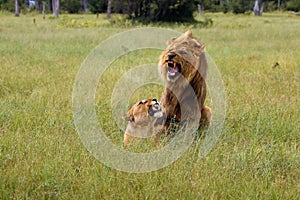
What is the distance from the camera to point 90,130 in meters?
4.53

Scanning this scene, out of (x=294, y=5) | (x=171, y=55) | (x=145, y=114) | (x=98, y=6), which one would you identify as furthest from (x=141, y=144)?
(x=294, y=5)

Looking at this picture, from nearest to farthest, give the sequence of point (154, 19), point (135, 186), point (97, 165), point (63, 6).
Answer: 1. point (135, 186)
2. point (97, 165)
3. point (154, 19)
4. point (63, 6)

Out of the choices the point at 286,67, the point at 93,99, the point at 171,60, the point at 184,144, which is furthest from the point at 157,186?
the point at 286,67

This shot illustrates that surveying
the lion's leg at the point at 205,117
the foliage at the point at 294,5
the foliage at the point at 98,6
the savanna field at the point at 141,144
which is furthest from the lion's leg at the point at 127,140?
the foliage at the point at 294,5

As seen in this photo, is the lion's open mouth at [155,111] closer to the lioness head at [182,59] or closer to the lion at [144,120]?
the lion at [144,120]

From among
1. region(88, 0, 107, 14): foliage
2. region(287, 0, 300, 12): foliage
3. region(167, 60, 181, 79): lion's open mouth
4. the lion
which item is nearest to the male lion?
region(167, 60, 181, 79): lion's open mouth

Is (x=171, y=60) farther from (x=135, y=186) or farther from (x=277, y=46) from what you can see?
(x=277, y=46)

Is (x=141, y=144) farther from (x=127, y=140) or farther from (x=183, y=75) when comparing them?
(x=183, y=75)

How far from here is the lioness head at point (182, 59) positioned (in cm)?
396

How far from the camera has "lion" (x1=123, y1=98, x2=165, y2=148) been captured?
4.18 metres

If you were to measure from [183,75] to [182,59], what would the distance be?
0.60 ft

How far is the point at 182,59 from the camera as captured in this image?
3.97 m

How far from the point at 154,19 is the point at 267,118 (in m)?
18.6

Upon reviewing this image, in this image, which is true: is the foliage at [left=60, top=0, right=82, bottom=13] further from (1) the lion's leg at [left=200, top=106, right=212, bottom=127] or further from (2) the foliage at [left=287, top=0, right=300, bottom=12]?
(1) the lion's leg at [left=200, top=106, right=212, bottom=127]
